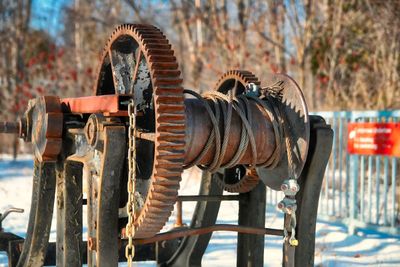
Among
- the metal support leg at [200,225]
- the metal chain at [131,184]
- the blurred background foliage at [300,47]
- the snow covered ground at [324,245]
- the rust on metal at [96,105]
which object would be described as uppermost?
the blurred background foliage at [300,47]

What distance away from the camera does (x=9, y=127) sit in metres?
3.41

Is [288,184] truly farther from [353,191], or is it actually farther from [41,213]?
[353,191]

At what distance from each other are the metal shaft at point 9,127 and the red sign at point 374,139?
3.70 meters

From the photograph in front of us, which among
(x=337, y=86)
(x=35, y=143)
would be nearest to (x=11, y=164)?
(x=337, y=86)

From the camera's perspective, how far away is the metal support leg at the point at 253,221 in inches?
131

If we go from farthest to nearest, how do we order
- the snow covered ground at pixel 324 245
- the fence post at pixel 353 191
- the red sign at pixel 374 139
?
the fence post at pixel 353 191, the red sign at pixel 374 139, the snow covered ground at pixel 324 245

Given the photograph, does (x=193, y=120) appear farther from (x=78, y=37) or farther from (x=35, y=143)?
(x=78, y=37)

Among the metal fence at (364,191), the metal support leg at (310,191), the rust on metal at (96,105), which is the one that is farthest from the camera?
the metal fence at (364,191)

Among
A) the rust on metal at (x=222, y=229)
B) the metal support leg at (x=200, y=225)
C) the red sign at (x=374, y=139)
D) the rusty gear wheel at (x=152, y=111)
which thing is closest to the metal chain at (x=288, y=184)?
the rust on metal at (x=222, y=229)

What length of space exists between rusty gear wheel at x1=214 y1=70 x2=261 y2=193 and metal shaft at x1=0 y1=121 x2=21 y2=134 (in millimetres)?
1262

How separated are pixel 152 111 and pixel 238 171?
929mm

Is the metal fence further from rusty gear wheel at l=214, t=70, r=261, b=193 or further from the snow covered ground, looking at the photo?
rusty gear wheel at l=214, t=70, r=261, b=193

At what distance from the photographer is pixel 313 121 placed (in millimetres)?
2730

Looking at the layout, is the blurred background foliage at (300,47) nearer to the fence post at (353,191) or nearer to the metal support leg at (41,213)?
the fence post at (353,191)
